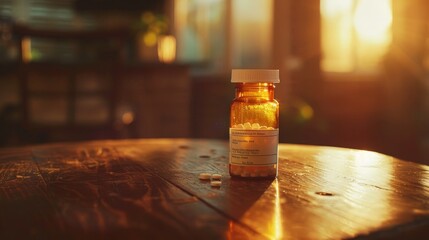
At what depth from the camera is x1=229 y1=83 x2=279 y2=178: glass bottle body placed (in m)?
0.83

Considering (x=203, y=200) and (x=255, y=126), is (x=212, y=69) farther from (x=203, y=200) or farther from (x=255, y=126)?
(x=203, y=200)

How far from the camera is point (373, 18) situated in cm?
498

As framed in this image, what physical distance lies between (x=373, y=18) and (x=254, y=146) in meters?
4.56

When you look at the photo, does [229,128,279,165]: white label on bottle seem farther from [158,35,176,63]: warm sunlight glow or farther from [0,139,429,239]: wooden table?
[158,35,176,63]: warm sunlight glow

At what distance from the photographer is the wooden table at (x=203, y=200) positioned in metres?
0.54

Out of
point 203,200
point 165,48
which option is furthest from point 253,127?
point 165,48

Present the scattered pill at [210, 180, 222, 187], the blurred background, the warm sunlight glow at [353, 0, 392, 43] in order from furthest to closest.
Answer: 1. the warm sunlight glow at [353, 0, 392, 43]
2. the blurred background
3. the scattered pill at [210, 180, 222, 187]

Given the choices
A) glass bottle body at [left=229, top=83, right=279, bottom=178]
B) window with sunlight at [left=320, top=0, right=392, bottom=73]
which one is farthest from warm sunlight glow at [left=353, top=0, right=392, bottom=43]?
glass bottle body at [left=229, top=83, right=279, bottom=178]

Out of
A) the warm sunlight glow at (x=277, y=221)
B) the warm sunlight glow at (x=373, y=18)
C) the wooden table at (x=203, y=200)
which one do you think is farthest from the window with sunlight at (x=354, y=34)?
the warm sunlight glow at (x=277, y=221)

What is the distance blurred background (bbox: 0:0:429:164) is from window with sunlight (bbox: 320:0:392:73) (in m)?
0.01

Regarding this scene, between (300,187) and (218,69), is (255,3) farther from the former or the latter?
(300,187)

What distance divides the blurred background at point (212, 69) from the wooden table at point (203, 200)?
1604 mm

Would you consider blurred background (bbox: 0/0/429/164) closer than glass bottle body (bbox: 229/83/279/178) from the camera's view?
No

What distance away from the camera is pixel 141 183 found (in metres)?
0.82
